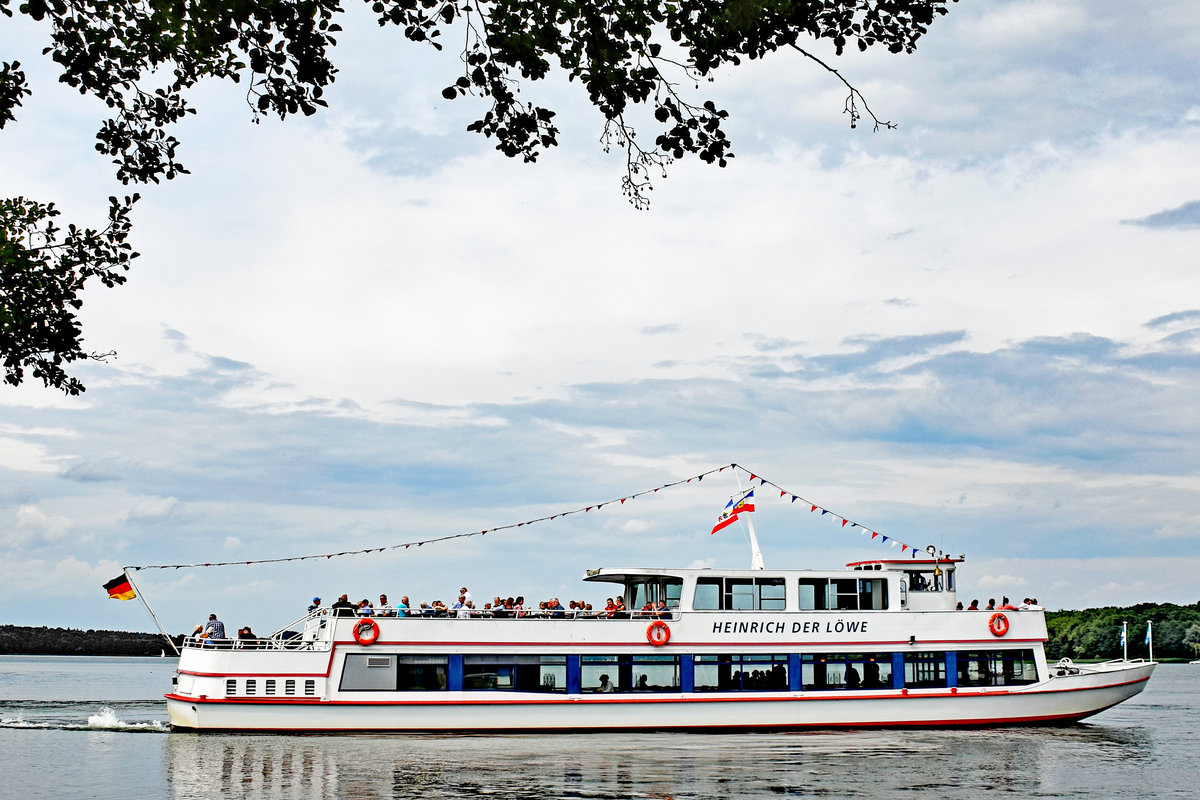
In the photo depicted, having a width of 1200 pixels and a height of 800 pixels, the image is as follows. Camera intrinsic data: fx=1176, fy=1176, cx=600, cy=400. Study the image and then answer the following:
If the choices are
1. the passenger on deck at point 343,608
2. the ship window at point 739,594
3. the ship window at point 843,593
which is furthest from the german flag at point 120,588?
the ship window at point 843,593

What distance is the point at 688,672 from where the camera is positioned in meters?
28.8

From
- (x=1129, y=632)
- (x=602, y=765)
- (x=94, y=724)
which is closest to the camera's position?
(x=602, y=765)

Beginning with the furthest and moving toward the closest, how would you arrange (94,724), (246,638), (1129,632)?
(1129,632) → (94,724) → (246,638)

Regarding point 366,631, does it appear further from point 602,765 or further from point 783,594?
point 783,594

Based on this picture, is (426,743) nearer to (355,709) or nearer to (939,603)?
(355,709)

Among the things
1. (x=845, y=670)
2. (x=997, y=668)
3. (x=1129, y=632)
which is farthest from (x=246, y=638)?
(x=1129, y=632)

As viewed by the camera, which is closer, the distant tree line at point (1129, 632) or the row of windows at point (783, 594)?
the row of windows at point (783, 594)

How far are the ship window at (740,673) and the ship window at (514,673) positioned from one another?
134 inches

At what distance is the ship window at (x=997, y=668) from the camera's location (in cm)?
3019

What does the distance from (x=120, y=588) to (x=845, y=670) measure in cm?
1806

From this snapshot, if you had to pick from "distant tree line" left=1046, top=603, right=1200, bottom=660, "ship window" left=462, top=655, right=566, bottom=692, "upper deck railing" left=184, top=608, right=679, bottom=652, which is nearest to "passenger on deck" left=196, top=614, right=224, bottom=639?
"upper deck railing" left=184, top=608, right=679, bottom=652

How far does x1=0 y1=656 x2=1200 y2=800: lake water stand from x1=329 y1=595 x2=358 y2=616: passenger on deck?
2790mm

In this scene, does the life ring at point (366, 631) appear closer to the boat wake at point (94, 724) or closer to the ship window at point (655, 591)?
the ship window at point (655, 591)

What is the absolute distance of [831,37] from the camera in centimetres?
948
